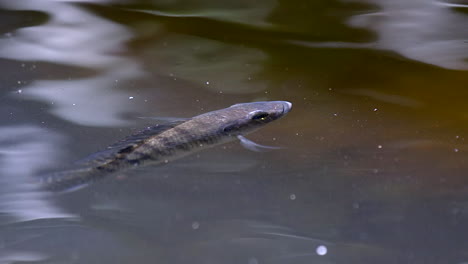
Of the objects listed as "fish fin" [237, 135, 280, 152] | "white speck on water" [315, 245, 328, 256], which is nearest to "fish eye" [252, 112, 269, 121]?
"fish fin" [237, 135, 280, 152]

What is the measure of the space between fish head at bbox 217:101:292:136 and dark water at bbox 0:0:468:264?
0.12 m

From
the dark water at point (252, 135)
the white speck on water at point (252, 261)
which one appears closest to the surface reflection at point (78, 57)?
the dark water at point (252, 135)

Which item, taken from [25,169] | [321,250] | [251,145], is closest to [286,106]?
[251,145]

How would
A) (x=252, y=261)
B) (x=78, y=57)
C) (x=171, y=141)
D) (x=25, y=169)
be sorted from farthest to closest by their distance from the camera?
(x=78, y=57)
(x=25, y=169)
(x=171, y=141)
(x=252, y=261)

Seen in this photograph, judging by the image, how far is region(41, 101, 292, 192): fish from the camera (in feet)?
6.63

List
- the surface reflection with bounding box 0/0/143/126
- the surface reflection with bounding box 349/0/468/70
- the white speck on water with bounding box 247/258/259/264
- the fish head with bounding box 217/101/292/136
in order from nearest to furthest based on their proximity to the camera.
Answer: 1. the white speck on water with bounding box 247/258/259/264
2. the fish head with bounding box 217/101/292/136
3. the surface reflection with bounding box 0/0/143/126
4. the surface reflection with bounding box 349/0/468/70

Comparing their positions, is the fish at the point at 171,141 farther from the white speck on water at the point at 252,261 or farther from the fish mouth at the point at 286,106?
the white speck on water at the point at 252,261

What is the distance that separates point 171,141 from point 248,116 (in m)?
0.42

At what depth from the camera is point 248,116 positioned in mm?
2332

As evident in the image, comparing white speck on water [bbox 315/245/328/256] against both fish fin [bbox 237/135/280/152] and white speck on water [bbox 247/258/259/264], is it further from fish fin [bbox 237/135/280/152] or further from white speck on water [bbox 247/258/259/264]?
fish fin [bbox 237/135/280/152]

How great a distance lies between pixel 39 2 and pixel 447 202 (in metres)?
3.10

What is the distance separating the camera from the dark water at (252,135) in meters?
1.99

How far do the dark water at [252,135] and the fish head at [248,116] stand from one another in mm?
115

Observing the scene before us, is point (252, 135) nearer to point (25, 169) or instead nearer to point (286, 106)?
point (286, 106)
